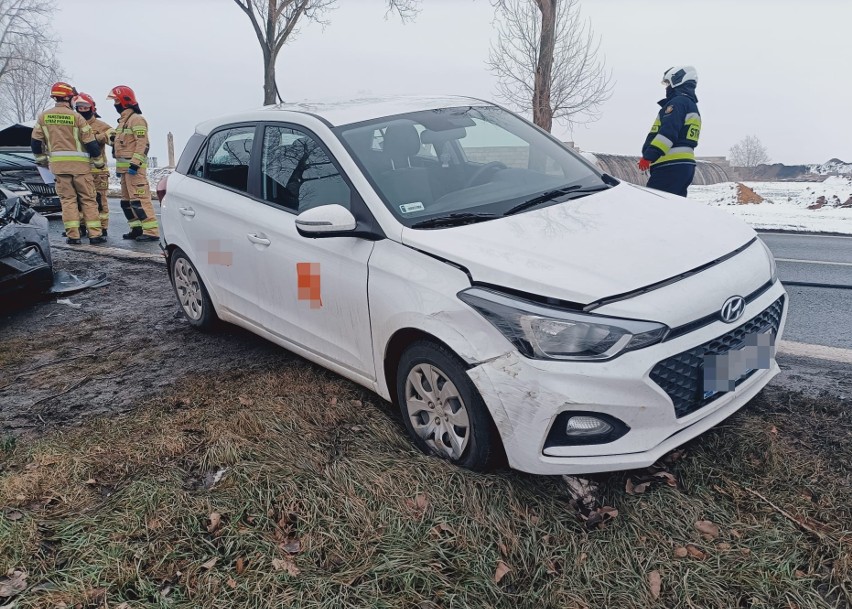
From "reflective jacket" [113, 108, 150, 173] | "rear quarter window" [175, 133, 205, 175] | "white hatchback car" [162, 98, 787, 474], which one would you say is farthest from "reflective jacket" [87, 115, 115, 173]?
"white hatchback car" [162, 98, 787, 474]

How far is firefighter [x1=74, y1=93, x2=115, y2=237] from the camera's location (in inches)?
383

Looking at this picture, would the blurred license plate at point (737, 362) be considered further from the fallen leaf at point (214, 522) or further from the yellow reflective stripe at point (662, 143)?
the yellow reflective stripe at point (662, 143)

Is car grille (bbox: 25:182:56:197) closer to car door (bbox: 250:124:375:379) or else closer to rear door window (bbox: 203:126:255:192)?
rear door window (bbox: 203:126:255:192)

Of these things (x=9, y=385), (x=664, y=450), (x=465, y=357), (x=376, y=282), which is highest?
(x=376, y=282)

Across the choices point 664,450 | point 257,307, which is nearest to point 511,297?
point 664,450

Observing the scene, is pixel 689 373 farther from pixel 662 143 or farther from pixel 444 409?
pixel 662 143

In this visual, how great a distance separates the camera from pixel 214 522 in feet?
8.71

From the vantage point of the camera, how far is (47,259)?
6.03 meters

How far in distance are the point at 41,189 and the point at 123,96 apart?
318 cm

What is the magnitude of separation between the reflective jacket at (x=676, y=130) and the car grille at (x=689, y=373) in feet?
14.4

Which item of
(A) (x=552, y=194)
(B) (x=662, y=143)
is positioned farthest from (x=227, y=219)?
(B) (x=662, y=143)

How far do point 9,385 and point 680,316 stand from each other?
4.02 meters

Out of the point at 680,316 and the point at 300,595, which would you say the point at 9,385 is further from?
the point at 680,316

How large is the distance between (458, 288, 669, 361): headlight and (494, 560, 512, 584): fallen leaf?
765 mm
